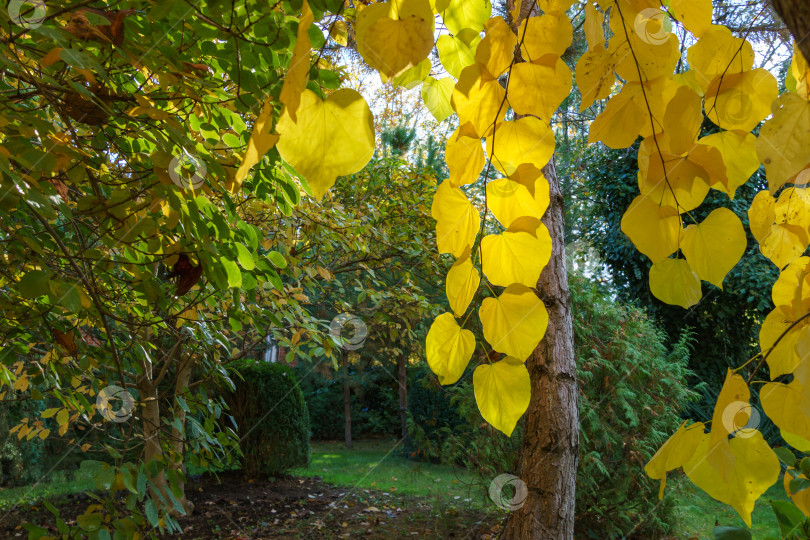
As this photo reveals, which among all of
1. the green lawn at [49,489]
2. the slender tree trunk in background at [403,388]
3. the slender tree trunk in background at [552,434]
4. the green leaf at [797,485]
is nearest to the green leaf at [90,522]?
the green leaf at [797,485]

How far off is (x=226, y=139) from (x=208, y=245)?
1.12 feet

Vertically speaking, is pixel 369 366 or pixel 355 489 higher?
pixel 369 366

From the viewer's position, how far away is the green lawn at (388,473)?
209 inches

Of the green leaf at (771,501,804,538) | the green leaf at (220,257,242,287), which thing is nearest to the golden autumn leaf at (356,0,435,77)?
the green leaf at (771,501,804,538)

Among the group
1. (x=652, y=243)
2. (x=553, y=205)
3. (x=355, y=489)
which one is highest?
(x=553, y=205)

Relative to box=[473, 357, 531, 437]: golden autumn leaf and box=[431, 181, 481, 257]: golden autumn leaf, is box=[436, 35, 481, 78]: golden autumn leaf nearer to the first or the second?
box=[431, 181, 481, 257]: golden autumn leaf

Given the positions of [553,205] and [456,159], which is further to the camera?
[553,205]

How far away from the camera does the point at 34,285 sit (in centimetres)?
88

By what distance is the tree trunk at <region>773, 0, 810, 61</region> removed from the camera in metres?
0.26

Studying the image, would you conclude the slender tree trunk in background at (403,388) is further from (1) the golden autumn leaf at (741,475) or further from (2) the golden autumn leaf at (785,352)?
(1) the golden autumn leaf at (741,475)

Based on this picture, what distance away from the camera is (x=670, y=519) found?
13.7 ft

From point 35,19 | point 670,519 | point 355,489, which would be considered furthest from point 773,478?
point 355,489

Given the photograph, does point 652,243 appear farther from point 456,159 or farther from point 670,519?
point 670,519

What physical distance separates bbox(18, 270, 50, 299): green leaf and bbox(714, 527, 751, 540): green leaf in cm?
99
